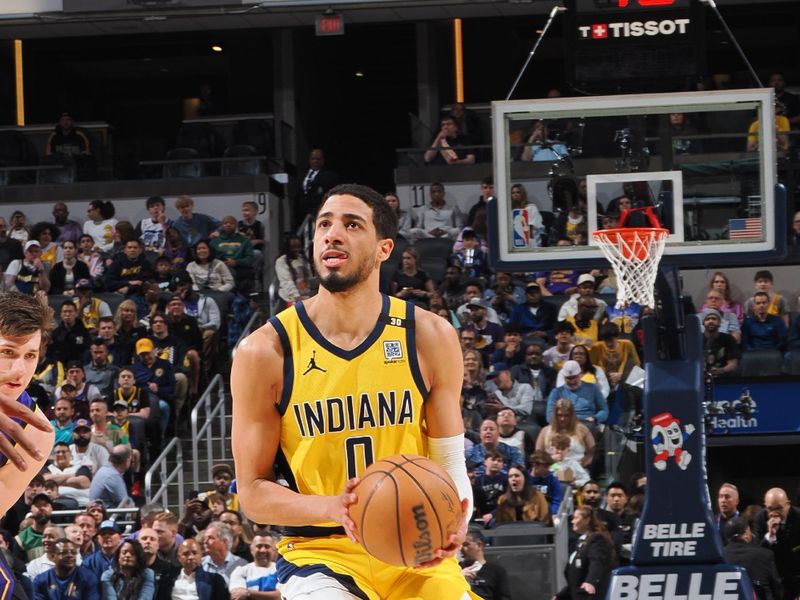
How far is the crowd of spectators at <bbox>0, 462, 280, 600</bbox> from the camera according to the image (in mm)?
10672

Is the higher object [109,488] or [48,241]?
[48,241]

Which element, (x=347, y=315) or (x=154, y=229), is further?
(x=154, y=229)

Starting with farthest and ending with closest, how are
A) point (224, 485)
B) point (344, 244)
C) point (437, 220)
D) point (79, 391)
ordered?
point (437, 220) < point (79, 391) < point (224, 485) < point (344, 244)

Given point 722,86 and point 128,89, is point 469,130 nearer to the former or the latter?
point 722,86

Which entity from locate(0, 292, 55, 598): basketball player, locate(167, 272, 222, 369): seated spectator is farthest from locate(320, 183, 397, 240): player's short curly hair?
locate(167, 272, 222, 369): seated spectator

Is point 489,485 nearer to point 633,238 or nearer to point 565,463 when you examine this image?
point 565,463

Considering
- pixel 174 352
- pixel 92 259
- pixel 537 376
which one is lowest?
pixel 537 376

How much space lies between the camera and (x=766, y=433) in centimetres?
1367

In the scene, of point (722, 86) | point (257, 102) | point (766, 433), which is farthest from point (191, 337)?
point (722, 86)

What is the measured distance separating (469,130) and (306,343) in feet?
44.9

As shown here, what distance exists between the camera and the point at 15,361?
4605 mm

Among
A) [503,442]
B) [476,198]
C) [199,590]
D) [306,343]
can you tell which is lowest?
[199,590]

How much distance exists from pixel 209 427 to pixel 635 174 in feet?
18.3

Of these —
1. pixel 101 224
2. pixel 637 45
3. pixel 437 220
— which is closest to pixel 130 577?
pixel 637 45
